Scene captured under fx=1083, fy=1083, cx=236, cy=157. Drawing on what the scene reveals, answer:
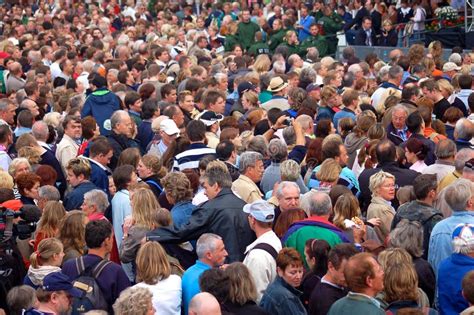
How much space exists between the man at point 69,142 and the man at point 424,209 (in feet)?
14.9

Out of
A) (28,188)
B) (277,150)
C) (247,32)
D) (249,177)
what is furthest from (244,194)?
(247,32)

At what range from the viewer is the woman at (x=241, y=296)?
7.19 metres

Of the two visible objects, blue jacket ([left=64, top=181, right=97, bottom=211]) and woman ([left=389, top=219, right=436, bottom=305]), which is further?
blue jacket ([left=64, top=181, right=97, bottom=211])

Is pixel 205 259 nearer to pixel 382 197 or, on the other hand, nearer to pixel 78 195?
pixel 382 197

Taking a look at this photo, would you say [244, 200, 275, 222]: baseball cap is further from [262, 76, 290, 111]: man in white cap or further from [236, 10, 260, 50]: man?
[236, 10, 260, 50]: man

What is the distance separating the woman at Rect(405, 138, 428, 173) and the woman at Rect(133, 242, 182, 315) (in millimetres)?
3668

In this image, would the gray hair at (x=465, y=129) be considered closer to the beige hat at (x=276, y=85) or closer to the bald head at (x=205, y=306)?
the beige hat at (x=276, y=85)

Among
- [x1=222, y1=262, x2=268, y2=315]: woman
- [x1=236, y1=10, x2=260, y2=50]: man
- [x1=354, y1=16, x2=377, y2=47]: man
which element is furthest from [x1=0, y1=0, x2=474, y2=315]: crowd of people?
[x1=354, y1=16, x2=377, y2=47]: man

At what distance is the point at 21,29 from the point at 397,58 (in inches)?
514

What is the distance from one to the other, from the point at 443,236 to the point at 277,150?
2.48 metres

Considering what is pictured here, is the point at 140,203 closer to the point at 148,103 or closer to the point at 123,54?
the point at 148,103

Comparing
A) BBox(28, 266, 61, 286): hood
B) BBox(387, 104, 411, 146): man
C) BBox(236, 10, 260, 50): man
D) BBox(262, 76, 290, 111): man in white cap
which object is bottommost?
BBox(236, 10, 260, 50): man

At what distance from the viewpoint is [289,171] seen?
9836mm

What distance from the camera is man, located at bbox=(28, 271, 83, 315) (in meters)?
7.49
